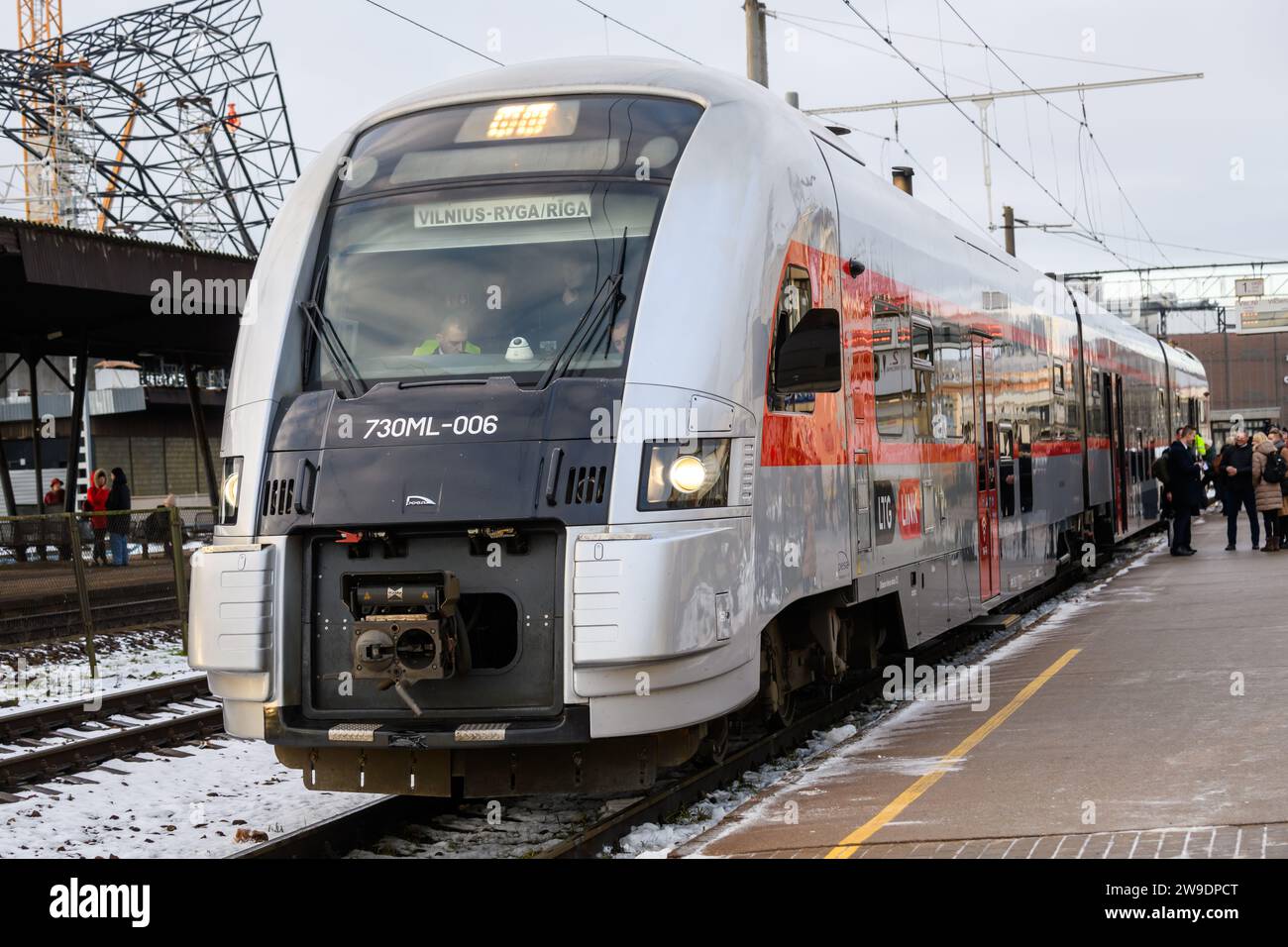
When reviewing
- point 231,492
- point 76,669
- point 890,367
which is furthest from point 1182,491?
point 231,492

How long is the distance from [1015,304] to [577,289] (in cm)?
836

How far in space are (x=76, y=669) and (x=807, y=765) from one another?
8.89 metres

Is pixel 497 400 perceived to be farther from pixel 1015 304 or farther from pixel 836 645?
pixel 1015 304

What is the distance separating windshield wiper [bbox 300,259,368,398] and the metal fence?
26.6 ft

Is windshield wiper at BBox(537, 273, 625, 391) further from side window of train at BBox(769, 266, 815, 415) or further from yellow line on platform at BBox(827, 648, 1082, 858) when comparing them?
yellow line on platform at BBox(827, 648, 1082, 858)

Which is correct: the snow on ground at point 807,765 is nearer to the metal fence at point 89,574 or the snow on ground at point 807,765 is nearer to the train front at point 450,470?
the train front at point 450,470

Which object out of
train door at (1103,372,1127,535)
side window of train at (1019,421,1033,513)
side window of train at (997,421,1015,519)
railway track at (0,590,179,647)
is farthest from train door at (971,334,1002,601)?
railway track at (0,590,179,647)

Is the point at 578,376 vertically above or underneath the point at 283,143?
underneath

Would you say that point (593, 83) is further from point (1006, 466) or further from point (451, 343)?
point (1006, 466)

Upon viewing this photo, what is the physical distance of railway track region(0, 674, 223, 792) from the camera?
959 centimetres

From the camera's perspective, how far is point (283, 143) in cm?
6034

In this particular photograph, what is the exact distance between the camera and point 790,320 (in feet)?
25.3

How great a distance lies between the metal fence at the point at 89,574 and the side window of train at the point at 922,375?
8.15 m
